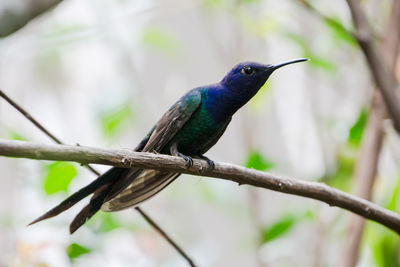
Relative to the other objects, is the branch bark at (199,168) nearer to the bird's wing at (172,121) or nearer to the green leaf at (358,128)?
the bird's wing at (172,121)

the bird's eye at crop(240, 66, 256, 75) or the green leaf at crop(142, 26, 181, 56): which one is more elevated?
the bird's eye at crop(240, 66, 256, 75)

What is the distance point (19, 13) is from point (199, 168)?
26.9 inches

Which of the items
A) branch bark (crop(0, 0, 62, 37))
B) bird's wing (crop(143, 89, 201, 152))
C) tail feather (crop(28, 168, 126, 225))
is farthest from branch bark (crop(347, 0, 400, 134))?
branch bark (crop(0, 0, 62, 37))

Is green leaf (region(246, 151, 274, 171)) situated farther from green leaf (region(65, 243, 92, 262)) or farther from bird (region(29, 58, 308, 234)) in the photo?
green leaf (region(65, 243, 92, 262))

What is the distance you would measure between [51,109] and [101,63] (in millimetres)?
704

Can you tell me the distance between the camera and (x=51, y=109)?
5.79 metres

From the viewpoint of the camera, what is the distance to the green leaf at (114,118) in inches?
118

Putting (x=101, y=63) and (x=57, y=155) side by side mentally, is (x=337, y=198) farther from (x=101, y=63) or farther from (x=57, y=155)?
(x=101, y=63)

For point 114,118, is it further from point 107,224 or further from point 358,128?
point 358,128

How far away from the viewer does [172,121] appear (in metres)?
2.05

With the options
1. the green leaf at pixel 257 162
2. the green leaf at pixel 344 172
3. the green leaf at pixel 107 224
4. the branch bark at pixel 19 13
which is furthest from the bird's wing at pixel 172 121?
the green leaf at pixel 344 172

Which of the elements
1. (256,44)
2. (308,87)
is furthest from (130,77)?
(308,87)

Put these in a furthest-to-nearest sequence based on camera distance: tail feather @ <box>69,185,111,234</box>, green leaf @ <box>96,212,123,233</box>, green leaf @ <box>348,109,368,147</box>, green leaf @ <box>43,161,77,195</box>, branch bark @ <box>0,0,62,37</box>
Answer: green leaf @ <box>348,109,368,147</box>, green leaf @ <box>96,212,123,233</box>, green leaf @ <box>43,161,77,195</box>, tail feather @ <box>69,185,111,234</box>, branch bark @ <box>0,0,62,37</box>

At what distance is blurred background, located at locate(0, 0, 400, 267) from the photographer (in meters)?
2.78
